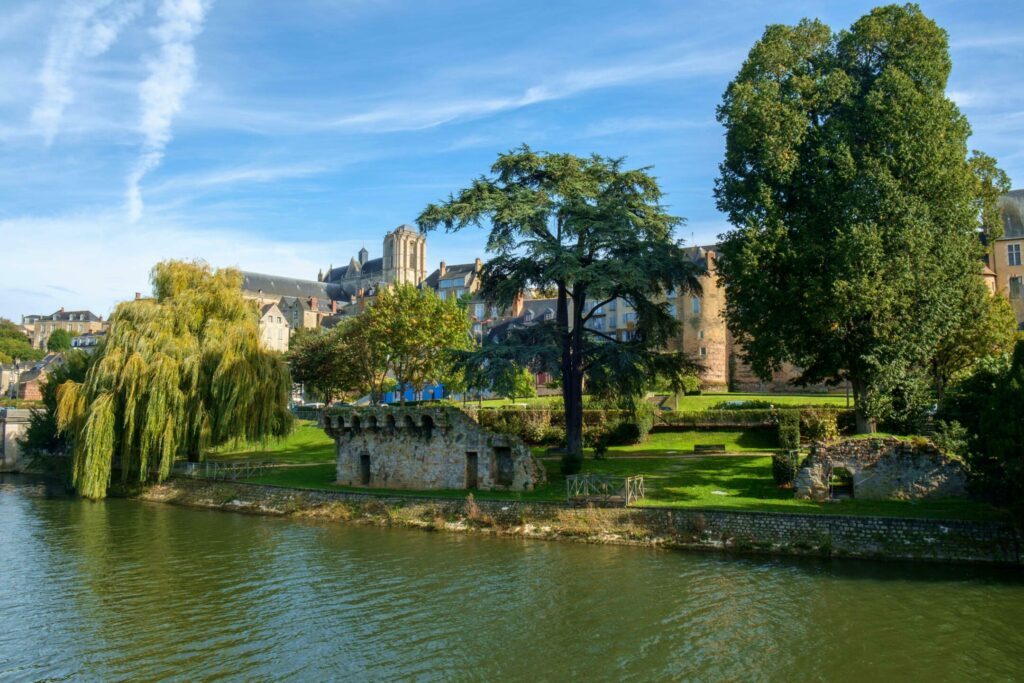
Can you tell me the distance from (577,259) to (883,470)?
13.7 m

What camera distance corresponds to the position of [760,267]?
91.3ft

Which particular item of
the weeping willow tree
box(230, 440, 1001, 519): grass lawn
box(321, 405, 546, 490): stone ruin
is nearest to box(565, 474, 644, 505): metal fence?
box(230, 440, 1001, 519): grass lawn

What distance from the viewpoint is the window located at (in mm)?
61438

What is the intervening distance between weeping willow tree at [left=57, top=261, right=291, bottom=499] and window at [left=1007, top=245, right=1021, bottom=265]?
193 ft

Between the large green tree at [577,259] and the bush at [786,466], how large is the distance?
20.1ft

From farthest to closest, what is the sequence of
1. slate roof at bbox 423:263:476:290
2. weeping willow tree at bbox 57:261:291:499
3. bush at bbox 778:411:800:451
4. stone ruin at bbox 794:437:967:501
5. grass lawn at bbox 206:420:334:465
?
1. slate roof at bbox 423:263:476:290
2. grass lawn at bbox 206:420:334:465
3. weeping willow tree at bbox 57:261:291:499
4. bush at bbox 778:411:800:451
5. stone ruin at bbox 794:437:967:501

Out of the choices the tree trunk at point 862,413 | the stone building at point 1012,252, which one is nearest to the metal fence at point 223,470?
the tree trunk at point 862,413

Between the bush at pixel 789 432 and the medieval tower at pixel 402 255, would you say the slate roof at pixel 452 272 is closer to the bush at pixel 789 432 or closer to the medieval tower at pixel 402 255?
the medieval tower at pixel 402 255

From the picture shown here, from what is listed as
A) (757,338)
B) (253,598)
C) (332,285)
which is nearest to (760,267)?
(757,338)

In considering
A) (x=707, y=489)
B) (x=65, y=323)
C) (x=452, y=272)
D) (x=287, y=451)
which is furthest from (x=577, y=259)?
(x=65, y=323)

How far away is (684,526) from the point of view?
23547 mm

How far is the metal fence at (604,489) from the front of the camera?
25266 mm

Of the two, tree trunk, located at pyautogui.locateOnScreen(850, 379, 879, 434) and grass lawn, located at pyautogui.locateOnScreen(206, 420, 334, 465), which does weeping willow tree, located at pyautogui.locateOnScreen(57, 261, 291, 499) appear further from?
tree trunk, located at pyautogui.locateOnScreen(850, 379, 879, 434)

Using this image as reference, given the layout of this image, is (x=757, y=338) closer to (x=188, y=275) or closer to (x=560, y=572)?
(x=560, y=572)
